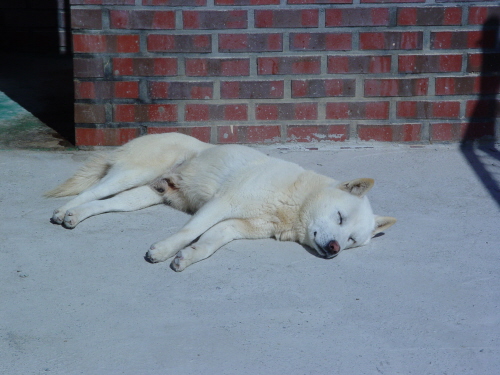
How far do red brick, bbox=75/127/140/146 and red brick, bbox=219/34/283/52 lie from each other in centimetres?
84

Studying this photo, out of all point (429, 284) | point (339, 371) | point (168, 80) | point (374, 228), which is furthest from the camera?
point (168, 80)

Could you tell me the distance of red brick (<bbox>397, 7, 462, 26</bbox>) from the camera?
4410mm

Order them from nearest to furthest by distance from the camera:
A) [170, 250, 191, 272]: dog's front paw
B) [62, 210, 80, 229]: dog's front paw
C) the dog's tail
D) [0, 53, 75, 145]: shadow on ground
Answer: [170, 250, 191, 272]: dog's front paw
[62, 210, 80, 229]: dog's front paw
the dog's tail
[0, 53, 75, 145]: shadow on ground

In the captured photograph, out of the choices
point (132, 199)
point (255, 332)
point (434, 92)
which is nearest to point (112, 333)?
point (255, 332)

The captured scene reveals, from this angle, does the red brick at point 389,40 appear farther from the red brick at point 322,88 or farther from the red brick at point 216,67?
the red brick at point 216,67

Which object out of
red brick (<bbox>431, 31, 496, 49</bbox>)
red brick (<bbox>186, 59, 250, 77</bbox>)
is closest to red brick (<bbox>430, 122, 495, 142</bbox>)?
red brick (<bbox>431, 31, 496, 49</bbox>)

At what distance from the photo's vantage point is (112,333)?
2.46 metres

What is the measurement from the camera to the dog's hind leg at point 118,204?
3.40 m

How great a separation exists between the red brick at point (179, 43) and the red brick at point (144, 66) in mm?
72

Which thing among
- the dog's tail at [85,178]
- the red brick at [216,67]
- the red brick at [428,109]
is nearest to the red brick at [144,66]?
the red brick at [216,67]

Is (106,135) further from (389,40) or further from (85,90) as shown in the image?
(389,40)

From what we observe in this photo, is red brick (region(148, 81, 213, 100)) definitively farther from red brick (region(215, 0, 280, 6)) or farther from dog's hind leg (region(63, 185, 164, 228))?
dog's hind leg (region(63, 185, 164, 228))

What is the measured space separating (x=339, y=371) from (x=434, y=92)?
2786 millimetres

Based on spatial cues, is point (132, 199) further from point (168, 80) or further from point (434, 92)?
point (434, 92)
